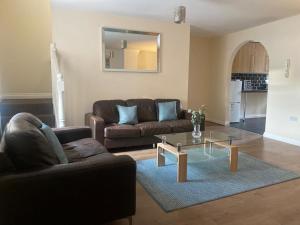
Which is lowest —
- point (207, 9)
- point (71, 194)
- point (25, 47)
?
point (71, 194)

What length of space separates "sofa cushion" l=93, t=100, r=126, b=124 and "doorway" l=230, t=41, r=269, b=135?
354cm

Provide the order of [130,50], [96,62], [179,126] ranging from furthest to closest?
1. [130,50]
2. [96,62]
3. [179,126]

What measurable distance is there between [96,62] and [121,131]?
5.11ft

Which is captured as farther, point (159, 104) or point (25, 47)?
point (159, 104)

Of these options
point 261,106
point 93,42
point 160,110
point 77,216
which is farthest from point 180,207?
point 261,106

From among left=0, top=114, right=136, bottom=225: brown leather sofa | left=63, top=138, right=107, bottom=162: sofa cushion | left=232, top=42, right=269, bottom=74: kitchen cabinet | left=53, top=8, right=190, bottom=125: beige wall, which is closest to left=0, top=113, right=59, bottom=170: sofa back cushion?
left=0, top=114, right=136, bottom=225: brown leather sofa

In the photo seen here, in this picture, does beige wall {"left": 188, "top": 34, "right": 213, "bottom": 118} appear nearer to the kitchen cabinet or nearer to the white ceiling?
the kitchen cabinet

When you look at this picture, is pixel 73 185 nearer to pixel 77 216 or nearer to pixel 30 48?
pixel 77 216

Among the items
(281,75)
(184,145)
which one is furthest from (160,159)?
(281,75)

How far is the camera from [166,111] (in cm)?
467

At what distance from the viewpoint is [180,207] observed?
231 cm

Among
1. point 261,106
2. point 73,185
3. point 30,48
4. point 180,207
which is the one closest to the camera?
point 73,185

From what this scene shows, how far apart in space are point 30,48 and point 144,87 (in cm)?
229

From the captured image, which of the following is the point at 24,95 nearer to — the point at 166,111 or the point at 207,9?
the point at 166,111
